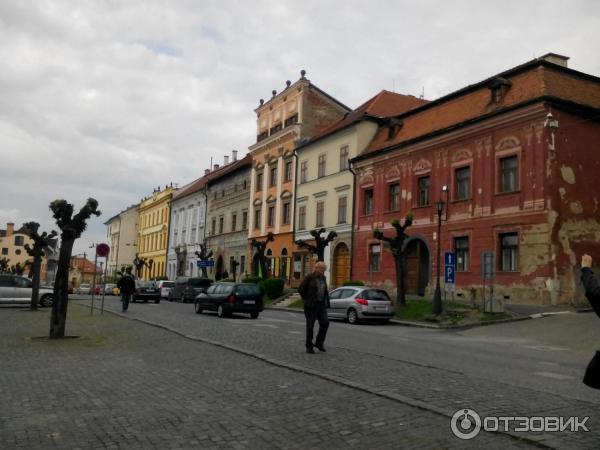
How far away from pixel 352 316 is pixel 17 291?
53.9 ft

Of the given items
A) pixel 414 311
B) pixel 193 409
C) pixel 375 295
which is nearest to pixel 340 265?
pixel 414 311

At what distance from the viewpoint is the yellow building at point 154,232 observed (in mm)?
74812

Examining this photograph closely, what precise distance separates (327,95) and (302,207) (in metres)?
9.76

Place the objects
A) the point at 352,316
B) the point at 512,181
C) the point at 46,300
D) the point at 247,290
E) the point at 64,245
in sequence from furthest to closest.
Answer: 1. the point at 46,300
2. the point at 512,181
3. the point at 247,290
4. the point at 352,316
5. the point at 64,245

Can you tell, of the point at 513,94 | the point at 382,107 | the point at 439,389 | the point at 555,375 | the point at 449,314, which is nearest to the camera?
the point at 439,389

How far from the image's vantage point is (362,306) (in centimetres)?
2302

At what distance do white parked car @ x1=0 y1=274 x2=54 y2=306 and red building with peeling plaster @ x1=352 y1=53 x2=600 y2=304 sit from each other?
59.9ft

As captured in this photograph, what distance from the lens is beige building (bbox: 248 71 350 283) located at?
1797 inches

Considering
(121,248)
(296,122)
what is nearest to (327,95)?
(296,122)

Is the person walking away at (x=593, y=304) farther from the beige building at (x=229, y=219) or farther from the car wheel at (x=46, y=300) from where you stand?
the beige building at (x=229, y=219)

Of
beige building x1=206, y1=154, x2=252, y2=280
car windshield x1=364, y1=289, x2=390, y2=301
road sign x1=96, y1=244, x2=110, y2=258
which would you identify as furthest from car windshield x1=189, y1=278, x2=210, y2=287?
car windshield x1=364, y1=289, x2=390, y2=301

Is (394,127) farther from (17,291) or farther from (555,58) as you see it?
(17,291)

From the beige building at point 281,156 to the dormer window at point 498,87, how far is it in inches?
776

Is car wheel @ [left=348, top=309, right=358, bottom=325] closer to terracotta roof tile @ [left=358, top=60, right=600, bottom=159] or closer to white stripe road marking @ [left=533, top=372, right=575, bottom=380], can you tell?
terracotta roof tile @ [left=358, top=60, right=600, bottom=159]
